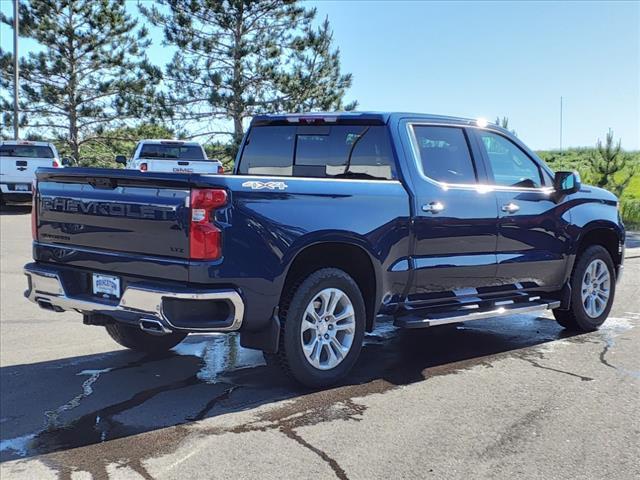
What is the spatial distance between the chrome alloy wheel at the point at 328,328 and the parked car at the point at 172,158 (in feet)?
41.6

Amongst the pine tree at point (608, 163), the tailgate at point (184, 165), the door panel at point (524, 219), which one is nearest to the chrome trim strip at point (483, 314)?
the door panel at point (524, 219)

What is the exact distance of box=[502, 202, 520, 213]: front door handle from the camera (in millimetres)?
6230

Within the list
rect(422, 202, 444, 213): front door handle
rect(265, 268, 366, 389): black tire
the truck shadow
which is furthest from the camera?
rect(422, 202, 444, 213): front door handle

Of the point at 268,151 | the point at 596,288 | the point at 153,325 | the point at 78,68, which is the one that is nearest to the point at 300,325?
the point at 153,325

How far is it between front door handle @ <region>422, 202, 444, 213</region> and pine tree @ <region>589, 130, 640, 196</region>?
17171 millimetres

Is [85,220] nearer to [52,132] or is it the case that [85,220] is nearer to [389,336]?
[389,336]

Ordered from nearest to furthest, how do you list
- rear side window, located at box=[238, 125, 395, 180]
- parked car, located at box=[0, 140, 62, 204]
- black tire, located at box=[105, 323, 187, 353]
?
rear side window, located at box=[238, 125, 395, 180] < black tire, located at box=[105, 323, 187, 353] < parked car, located at box=[0, 140, 62, 204]

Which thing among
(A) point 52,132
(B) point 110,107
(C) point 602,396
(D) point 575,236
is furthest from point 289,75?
(C) point 602,396

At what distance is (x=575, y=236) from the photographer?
6.90 m

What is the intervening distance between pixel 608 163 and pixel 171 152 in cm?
1275

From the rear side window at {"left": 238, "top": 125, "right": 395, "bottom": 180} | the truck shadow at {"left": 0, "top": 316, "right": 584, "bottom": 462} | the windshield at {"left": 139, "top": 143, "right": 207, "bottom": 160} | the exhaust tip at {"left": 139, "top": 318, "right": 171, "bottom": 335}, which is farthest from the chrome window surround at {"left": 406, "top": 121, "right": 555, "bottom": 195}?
the windshield at {"left": 139, "top": 143, "right": 207, "bottom": 160}

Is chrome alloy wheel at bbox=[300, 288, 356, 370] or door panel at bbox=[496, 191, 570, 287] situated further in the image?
door panel at bbox=[496, 191, 570, 287]

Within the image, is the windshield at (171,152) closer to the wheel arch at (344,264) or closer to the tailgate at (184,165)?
the tailgate at (184,165)

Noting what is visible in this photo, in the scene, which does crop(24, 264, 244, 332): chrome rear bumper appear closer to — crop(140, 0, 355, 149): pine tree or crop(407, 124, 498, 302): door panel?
crop(407, 124, 498, 302): door panel
